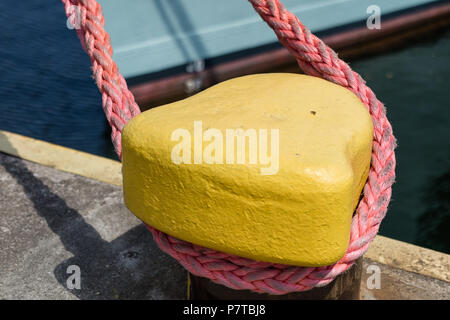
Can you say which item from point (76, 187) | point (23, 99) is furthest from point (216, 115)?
point (23, 99)

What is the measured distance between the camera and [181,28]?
444cm

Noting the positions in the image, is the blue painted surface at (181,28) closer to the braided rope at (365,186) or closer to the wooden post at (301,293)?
the braided rope at (365,186)

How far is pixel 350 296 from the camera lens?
1499 millimetres

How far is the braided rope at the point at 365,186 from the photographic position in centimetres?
124

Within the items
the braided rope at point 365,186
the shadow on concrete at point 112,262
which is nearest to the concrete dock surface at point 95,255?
the shadow on concrete at point 112,262

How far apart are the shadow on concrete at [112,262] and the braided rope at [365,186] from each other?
0.44 m

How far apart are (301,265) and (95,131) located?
3.38 m

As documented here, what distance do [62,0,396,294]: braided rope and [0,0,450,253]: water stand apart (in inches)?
75.9

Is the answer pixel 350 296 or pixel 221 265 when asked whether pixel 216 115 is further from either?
pixel 350 296

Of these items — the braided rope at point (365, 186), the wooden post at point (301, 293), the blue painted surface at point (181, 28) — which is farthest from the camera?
the blue painted surface at point (181, 28)

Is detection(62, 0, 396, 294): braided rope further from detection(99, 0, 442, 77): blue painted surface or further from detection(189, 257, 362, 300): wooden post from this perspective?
detection(99, 0, 442, 77): blue painted surface

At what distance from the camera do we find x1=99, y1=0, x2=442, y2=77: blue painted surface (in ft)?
13.5

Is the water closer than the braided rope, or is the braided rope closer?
the braided rope

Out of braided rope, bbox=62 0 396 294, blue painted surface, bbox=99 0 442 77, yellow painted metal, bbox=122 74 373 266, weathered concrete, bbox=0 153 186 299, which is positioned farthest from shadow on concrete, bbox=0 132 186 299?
blue painted surface, bbox=99 0 442 77
